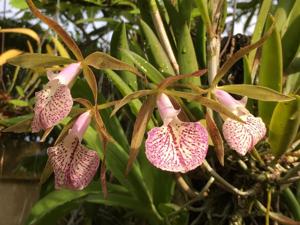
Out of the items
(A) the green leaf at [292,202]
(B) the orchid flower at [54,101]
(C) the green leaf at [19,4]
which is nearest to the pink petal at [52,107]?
(B) the orchid flower at [54,101]

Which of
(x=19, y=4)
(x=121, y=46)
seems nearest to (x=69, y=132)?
(x=121, y=46)

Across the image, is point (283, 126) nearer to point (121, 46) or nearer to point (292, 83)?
point (292, 83)

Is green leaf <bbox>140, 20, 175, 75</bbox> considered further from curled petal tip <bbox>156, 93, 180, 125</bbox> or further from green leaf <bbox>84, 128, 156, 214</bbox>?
curled petal tip <bbox>156, 93, 180, 125</bbox>

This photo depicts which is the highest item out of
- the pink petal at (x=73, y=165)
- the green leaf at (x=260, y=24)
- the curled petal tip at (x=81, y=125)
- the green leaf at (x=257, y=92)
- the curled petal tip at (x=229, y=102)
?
the green leaf at (x=260, y=24)

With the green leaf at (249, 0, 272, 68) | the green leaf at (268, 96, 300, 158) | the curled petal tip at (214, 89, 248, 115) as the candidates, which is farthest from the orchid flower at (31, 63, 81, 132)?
the green leaf at (249, 0, 272, 68)

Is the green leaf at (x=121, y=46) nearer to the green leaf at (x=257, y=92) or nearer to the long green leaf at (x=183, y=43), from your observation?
the long green leaf at (x=183, y=43)
